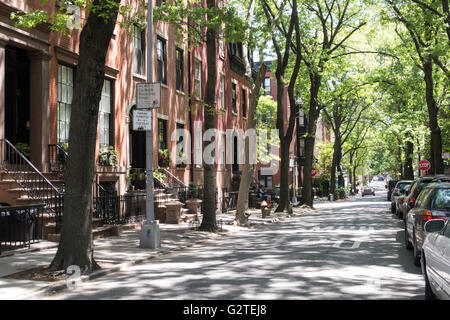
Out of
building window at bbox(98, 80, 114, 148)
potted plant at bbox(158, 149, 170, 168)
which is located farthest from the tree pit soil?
potted plant at bbox(158, 149, 170, 168)

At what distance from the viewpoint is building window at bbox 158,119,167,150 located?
78.3ft

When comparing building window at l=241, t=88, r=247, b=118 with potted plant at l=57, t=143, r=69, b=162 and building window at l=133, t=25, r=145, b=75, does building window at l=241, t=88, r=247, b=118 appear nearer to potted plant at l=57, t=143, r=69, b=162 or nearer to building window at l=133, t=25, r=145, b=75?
building window at l=133, t=25, r=145, b=75

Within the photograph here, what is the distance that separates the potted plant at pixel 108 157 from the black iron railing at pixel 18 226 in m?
5.77

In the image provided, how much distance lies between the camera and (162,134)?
2412 centimetres

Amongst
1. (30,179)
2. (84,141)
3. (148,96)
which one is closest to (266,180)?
(30,179)

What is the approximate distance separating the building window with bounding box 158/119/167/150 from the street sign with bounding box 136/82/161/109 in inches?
406

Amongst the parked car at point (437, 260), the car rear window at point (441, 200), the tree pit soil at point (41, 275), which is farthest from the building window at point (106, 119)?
the parked car at point (437, 260)

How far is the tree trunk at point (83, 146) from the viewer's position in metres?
9.62

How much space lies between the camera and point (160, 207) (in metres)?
20.9

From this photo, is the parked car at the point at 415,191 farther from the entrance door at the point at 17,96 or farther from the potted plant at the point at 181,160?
the potted plant at the point at 181,160

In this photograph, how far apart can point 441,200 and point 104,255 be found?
24.0ft

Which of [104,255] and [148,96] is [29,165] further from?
[104,255]

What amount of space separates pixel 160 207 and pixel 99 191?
3668 millimetres
